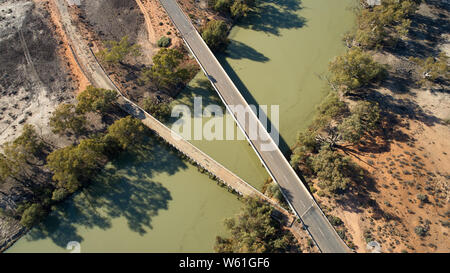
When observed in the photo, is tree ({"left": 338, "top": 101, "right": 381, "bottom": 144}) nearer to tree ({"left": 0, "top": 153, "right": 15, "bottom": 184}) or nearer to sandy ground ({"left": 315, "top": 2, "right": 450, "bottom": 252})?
sandy ground ({"left": 315, "top": 2, "right": 450, "bottom": 252})

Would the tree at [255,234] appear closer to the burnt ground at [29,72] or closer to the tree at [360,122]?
the tree at [360,122]

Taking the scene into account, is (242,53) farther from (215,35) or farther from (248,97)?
(248,97)

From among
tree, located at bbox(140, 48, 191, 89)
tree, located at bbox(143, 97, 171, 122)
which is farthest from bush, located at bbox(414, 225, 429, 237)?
tree, located at bbox(140, 48, 191, 89)

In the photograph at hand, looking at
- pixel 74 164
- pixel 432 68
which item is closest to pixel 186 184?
pixel 74 164

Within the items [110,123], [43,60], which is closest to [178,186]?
[110,123]

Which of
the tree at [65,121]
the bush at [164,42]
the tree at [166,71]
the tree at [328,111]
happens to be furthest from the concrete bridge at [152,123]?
the tree at [328,111]

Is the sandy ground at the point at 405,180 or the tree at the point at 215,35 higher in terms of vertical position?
the tree at the point at 215,35
